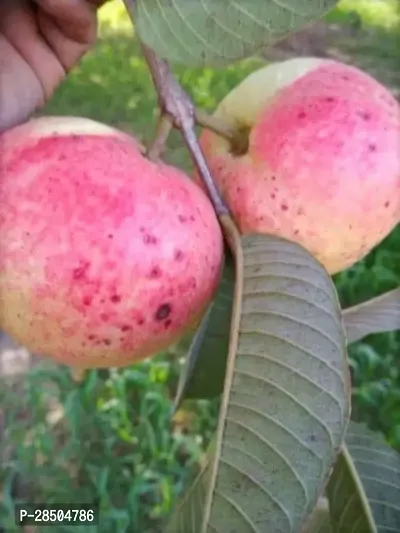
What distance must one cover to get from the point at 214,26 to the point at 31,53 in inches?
10.7

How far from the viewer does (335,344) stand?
0.43 meters

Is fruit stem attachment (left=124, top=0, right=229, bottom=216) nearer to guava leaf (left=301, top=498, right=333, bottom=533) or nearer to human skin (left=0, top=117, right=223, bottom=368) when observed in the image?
human skin (left=0, top=117, right=223, bottom=368)

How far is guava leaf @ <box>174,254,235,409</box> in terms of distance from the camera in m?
0.49

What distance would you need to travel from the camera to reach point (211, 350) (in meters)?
0.51

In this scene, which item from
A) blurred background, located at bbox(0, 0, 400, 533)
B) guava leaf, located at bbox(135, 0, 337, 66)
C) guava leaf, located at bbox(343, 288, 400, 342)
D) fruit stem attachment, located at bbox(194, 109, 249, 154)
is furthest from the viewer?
blurred background, located at bbox(0, 0, 400, 533)

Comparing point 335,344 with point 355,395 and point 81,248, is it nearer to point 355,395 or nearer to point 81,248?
point 81,248

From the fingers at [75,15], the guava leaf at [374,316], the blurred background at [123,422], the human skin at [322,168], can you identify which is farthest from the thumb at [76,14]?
the blurred background at [123,422]

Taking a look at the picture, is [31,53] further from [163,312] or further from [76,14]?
[163,312]

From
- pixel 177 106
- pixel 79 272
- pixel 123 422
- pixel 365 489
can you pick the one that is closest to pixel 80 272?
pixel 79 272

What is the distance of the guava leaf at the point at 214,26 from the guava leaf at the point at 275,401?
100mm

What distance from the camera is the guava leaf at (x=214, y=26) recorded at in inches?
16.0

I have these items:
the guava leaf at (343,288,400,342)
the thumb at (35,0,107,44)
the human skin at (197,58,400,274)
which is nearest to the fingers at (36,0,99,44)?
the thumb at (35,0,107,44)

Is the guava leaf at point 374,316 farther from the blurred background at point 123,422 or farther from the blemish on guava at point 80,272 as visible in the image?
the blurred background at point 123,422

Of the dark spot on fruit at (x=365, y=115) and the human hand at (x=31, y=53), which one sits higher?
the dark spot on fruit at (x=365, y=115)
